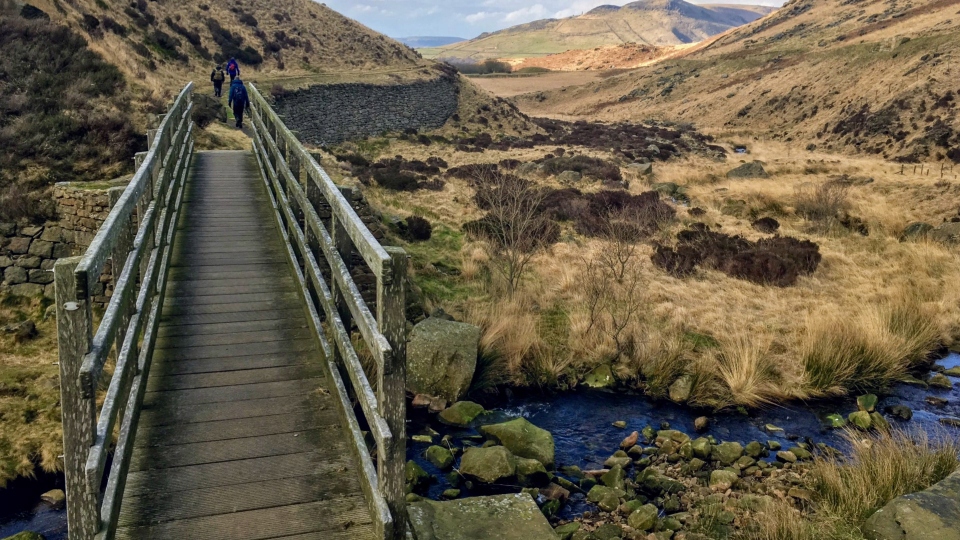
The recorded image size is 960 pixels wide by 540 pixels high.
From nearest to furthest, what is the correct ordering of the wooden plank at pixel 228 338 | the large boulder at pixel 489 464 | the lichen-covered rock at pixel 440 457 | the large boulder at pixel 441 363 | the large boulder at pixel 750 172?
the wooden plank at pixel 228 338
the large boulder at pixel 489 464
the lichen-covered rock at pixel 440 457
the large boulder at pixel 441 363
the large boulder at pixel 750 172

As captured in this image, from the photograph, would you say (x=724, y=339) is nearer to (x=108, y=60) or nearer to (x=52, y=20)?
(x=108, y=60)

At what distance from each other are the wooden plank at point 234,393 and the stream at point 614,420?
286cm

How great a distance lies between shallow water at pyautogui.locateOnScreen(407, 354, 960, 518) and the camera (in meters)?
8.57

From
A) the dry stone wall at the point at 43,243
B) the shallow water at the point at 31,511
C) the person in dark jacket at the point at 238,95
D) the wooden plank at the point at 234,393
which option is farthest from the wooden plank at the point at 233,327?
the person in dark jacket at the point at 238,95

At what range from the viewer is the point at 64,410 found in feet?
10.1

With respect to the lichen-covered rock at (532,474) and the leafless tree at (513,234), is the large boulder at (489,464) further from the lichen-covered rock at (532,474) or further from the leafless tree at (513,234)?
the leafless tree at (513,234)

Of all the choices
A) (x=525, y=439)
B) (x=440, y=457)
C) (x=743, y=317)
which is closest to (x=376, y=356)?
(x=440, y=457)

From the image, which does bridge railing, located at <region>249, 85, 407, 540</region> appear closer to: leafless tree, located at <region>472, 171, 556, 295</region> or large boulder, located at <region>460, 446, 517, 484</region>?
large boulder, located at <region>460, 446, 517, 484</region>

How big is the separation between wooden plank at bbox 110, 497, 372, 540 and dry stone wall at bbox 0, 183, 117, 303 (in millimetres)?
8408

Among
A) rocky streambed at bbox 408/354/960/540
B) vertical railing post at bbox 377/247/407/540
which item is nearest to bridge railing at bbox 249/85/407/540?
vertical railing post at bbox 377/247/407/540

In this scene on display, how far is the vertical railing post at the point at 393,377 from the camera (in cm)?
360

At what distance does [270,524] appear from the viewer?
3.80m

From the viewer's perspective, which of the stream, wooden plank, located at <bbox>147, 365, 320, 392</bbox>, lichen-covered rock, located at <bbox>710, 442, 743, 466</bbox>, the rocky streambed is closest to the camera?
wooden plank, located at <bbox>147, 365, 320, 392</bbox>

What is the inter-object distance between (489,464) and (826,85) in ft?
163
